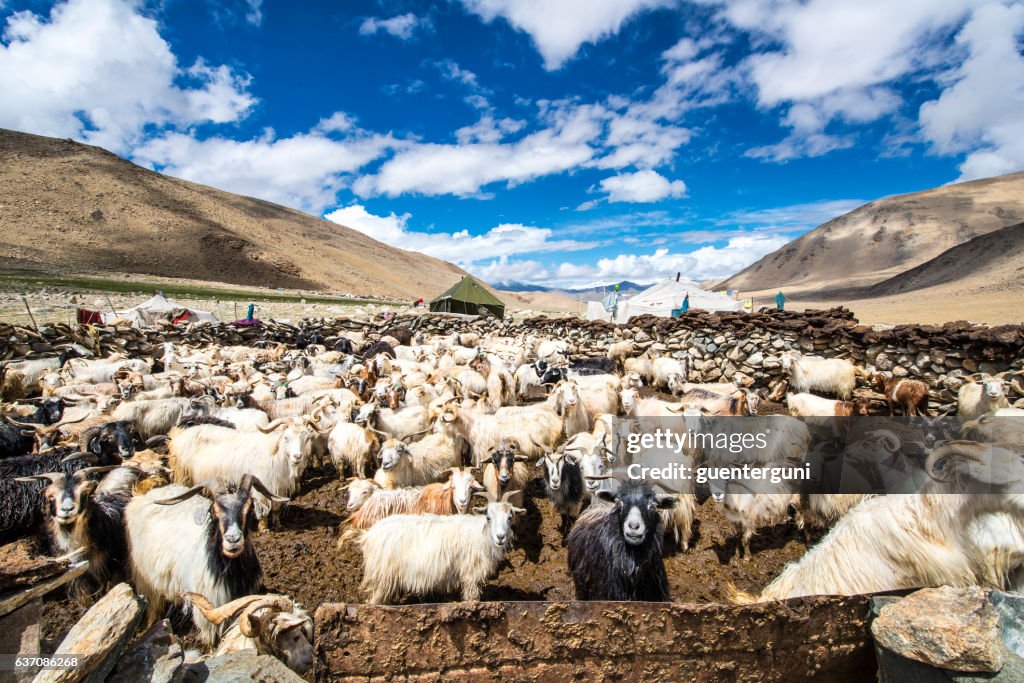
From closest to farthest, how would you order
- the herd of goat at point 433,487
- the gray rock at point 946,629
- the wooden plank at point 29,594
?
the gray rock at point 946,629 → the wooden plank at point 29,594 → the herd of goat at point 433,487

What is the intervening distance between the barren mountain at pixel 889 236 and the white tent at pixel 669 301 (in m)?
76.2

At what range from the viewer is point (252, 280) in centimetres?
6981

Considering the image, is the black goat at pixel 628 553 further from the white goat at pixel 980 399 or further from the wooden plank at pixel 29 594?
the white goat at pixel 980 399

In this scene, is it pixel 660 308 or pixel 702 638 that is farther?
pixel 660 308

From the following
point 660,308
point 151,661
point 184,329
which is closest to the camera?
point 151,661

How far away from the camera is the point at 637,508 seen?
3926 millimetres

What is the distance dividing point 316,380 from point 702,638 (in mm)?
10748

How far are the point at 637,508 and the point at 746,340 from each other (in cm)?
1068

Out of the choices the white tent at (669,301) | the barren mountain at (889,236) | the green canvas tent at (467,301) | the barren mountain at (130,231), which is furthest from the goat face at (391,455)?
the barren mountain at (889,236)

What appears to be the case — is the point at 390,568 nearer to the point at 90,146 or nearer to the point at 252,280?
the point at 252,280

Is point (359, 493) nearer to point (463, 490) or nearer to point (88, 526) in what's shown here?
point (463, 490)

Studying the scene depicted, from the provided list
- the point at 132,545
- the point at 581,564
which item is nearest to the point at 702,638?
the point at 581,564

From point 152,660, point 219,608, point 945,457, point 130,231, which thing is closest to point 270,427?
point 219,608

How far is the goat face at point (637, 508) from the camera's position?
384 cm
